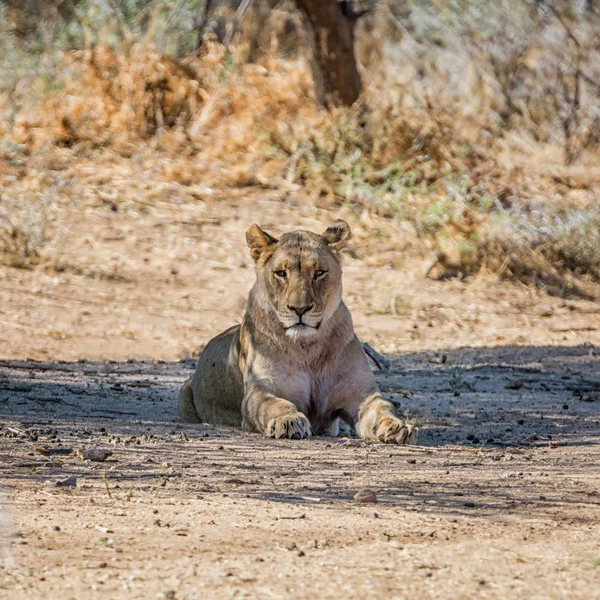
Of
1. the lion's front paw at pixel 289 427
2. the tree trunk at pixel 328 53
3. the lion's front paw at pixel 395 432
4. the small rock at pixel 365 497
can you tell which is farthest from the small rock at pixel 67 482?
the tree trunk at pixel 328 53

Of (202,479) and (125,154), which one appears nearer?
(202,479)

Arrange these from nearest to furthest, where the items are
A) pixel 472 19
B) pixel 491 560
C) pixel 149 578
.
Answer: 1. pixel 149 578
2. pixel 491 560
3. pixel 472 19

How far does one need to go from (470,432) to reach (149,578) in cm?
335

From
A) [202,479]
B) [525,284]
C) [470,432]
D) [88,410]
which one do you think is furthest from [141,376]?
[525,284]

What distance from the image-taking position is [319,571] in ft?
11.3

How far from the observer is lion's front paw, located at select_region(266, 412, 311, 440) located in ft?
19.2

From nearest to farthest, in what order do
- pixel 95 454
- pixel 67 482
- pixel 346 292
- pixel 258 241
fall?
pixel 67 482 < pixel 95 454 < pixel 258 241 < pixel 346 292

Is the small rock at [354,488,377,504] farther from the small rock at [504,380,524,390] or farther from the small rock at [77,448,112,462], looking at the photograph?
the small rock at [504,380,524,390]

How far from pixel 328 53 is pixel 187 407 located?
7.55 meters

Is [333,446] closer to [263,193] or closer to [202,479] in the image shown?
[202,479]

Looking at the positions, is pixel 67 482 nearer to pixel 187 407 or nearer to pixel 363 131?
pixel 187 407

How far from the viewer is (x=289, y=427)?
587 centimetres

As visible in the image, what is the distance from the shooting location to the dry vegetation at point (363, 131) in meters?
12.0

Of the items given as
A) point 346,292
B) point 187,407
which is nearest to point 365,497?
point 187,407
